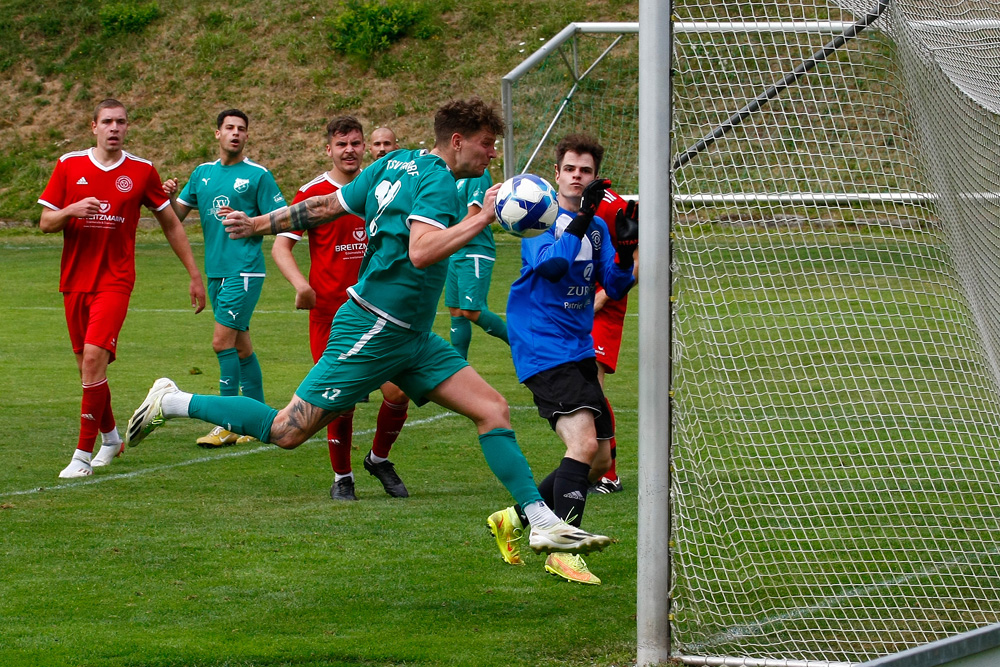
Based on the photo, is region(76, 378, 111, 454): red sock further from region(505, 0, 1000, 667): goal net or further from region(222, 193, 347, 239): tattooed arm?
region(505, 0, 1000, 667): goal net

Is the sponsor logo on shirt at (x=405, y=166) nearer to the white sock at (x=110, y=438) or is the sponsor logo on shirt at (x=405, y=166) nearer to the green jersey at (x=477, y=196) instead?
the white sock at (x=110, y=438)

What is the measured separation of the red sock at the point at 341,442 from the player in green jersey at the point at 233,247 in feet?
6.81

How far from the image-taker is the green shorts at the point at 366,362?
512cm

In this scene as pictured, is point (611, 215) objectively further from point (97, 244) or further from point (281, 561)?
point (97, 244)

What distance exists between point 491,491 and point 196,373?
5524mm

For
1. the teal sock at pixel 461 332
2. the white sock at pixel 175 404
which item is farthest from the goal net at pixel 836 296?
the teal sock at pixel 461 332

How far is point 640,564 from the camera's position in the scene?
13.5ft

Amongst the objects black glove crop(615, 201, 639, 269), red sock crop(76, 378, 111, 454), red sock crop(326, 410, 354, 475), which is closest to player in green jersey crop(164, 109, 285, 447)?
red sock crop(76, 378, 111, 454)

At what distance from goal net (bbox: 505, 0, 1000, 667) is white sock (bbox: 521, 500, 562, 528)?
54 centimetres

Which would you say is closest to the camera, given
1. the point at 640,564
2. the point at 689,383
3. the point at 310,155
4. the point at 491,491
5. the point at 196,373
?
the point at 640,564

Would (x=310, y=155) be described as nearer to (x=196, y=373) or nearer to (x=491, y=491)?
(x=196, y=373)

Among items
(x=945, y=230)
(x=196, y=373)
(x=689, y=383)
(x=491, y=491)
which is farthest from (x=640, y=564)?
(x=196, y=373)

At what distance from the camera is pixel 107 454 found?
7.75 metres

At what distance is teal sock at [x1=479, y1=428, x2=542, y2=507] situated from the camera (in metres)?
4.90
